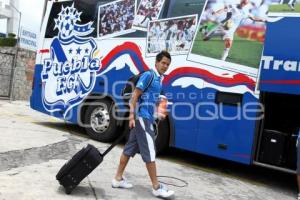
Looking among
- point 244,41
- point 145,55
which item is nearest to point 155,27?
point 145,55

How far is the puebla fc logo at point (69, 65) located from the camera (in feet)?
30.6

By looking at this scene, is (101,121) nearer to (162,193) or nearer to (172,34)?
(172,34)

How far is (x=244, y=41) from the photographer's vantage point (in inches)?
277

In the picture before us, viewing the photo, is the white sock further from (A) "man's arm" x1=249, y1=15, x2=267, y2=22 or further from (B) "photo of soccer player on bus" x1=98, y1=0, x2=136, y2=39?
(B) "photo of soccer player on bus" x1=98, y1=0, x2=136, y2=39

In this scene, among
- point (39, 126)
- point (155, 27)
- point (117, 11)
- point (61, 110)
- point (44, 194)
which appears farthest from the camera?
point (39, 126)

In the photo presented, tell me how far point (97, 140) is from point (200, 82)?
2725 mm

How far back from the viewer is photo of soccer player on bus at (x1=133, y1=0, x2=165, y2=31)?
27.0 feet

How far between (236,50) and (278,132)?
1.35 metres

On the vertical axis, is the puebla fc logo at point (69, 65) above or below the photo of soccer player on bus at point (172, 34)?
below

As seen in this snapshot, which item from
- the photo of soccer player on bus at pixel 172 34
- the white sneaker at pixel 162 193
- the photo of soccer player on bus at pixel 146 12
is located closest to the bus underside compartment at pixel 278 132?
the photo of soccer player on bus at pixel 172 34

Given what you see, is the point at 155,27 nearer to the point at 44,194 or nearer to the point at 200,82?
the point at 200,82

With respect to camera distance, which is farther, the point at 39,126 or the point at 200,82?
the point at 39,126

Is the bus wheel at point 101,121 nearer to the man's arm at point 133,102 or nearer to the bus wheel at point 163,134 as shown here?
the bus wheel at point 163,134

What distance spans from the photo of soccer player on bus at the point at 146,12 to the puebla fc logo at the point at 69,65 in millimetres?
1187
